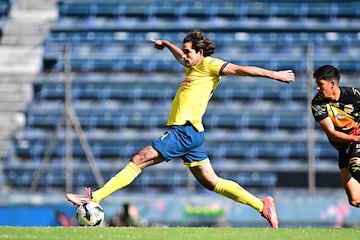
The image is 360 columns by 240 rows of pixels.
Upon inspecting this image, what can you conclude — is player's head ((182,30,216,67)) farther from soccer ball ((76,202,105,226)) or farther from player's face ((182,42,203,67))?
soccer ball ((76,202,105,226))

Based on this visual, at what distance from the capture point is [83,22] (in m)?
25.4

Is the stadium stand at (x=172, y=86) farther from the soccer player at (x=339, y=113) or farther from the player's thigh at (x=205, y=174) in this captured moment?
the soccer player at (x=339, y=113)

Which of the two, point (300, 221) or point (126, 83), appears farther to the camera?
point (126, 83)

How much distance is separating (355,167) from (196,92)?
5.45 ft

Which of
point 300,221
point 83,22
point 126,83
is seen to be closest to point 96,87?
point 126,83

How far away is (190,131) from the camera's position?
384 inches

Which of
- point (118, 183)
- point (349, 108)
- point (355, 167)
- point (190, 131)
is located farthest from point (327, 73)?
point (118, 183)

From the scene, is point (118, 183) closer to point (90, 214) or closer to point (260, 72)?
point (90, 214)

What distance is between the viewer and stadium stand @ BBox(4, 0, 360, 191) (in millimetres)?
21734

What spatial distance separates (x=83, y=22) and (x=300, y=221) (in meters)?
9.46

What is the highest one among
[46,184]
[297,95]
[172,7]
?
[172,7]

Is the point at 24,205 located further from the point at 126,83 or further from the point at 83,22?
the point at 83,22

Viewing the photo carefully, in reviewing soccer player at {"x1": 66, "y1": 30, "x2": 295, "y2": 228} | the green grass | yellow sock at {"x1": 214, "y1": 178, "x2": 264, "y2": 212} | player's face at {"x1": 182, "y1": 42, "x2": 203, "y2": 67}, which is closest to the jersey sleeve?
soccer player at {"x1": 66, "y1": 30, "x2": 295, "y2": 228}

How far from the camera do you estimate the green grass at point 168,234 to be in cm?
818
